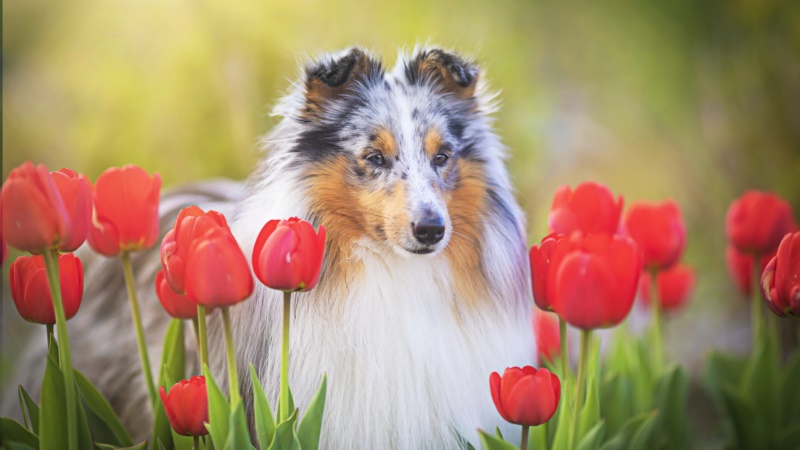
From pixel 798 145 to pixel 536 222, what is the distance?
2.27 feet

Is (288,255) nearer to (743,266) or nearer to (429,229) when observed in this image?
(429,229)

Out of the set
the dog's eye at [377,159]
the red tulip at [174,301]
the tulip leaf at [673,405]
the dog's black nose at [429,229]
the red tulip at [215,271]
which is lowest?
the tulip leaf at [673,405]

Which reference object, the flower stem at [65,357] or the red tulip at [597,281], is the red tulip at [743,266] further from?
the flower stem at [65,357]

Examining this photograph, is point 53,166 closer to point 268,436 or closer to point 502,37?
point 268,436

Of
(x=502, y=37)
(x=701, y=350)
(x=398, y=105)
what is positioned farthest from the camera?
(x=701, y=350)

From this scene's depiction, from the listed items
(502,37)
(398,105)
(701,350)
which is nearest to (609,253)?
(398,105)

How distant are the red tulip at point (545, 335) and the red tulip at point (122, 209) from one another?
57 cm

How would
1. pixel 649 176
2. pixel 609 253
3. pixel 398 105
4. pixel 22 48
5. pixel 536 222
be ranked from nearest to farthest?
pixel 609 253, pixel 398 105, pixel 22 48, pixel 536 222, pixel 649 176

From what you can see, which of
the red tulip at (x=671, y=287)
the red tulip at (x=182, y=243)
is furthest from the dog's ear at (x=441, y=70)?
the red tulip at (x=671, y=287)

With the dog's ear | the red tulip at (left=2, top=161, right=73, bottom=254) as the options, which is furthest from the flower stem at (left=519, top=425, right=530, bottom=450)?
the red tulip at (left=2, top=161, right=73, bottom=254)

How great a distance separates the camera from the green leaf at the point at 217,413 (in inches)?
28.4

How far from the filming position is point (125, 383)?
1077mm

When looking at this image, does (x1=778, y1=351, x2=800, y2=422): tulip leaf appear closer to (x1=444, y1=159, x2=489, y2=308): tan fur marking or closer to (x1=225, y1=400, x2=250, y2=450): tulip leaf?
(x1=444, y1=159, x2=489, y2=308): tan fur marking

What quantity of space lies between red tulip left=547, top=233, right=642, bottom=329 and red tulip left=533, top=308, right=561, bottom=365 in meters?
0.33
